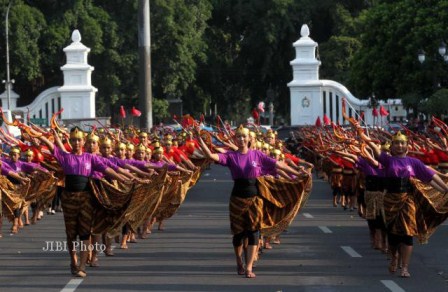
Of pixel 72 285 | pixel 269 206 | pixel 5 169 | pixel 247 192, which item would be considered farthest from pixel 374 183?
pixel 5 169

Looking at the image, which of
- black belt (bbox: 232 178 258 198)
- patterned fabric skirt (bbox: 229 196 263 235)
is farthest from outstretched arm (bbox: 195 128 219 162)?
patterned fabric skirt (bbox: 229 196 263 235)

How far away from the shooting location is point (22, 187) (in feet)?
65.7

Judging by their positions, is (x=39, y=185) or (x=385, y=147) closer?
(x=385, y=147)

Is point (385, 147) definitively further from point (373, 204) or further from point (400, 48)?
point (400, 48)

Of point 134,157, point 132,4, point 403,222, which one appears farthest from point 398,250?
point 132,4

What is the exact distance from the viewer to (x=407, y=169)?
1420cm

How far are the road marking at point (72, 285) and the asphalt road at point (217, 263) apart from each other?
0.4 inches

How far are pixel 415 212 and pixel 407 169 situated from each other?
521 mm

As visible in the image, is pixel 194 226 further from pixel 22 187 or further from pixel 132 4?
pixel 132 4

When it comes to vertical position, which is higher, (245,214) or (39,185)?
(39,185)

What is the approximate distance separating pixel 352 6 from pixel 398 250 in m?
55.9

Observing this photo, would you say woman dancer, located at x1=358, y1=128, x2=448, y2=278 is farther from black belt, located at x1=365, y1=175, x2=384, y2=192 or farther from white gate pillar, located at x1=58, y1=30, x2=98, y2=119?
white gate pillar, located at x1=58, y1=30, x2=98, y2=119

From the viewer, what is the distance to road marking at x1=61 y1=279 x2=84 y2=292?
1330cm

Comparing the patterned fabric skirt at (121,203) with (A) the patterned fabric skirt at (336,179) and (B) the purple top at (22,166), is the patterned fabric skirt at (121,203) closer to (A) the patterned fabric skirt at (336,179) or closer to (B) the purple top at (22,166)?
(B) the purple top at (22,166)
